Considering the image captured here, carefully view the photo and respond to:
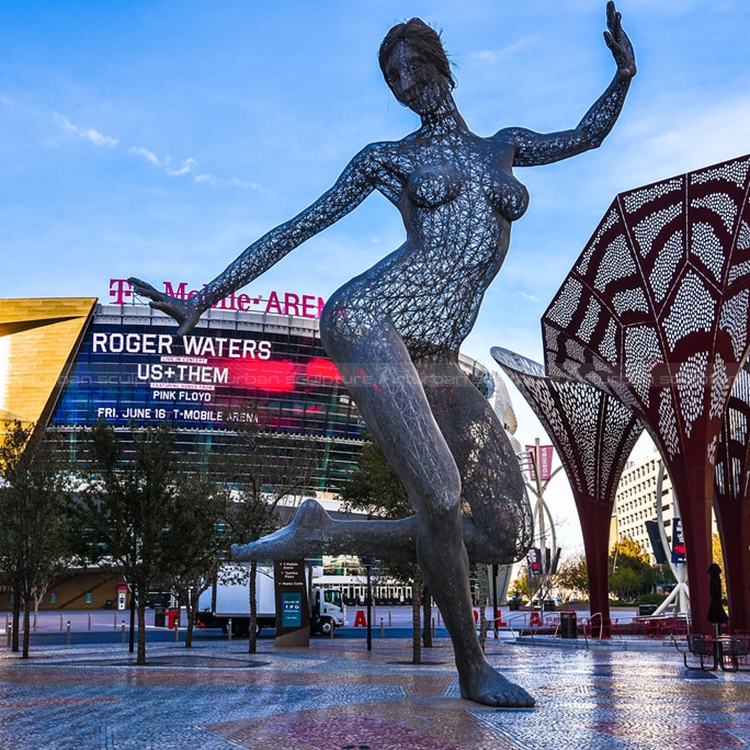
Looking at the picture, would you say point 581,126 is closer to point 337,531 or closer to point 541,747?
point 337,531

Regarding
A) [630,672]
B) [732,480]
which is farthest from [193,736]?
[732,480]

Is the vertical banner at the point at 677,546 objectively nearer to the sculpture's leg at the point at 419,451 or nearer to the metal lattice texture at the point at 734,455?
the metal lattice texture at the point at 734,455

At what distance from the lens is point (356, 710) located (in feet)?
21.7

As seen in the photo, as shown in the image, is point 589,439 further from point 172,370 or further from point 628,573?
point 172,370

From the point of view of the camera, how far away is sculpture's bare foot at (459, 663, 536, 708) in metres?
6.20

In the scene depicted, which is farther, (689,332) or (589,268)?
(589,268)

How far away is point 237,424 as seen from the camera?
26.6m

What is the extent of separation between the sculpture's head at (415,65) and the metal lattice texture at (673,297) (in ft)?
38.7

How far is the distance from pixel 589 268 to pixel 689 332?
2.92 meters

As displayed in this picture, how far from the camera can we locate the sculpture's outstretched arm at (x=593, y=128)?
6.72m

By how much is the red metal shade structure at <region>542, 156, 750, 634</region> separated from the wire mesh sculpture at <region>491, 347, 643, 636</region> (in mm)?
3968

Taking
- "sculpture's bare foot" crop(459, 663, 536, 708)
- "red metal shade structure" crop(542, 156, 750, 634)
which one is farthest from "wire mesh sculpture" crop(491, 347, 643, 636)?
"sculpture's bare foot" crop(459, 663, 536, 708)

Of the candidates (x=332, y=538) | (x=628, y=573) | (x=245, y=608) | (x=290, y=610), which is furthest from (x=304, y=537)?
(x=628, y=573)

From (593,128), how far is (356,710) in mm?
4646
